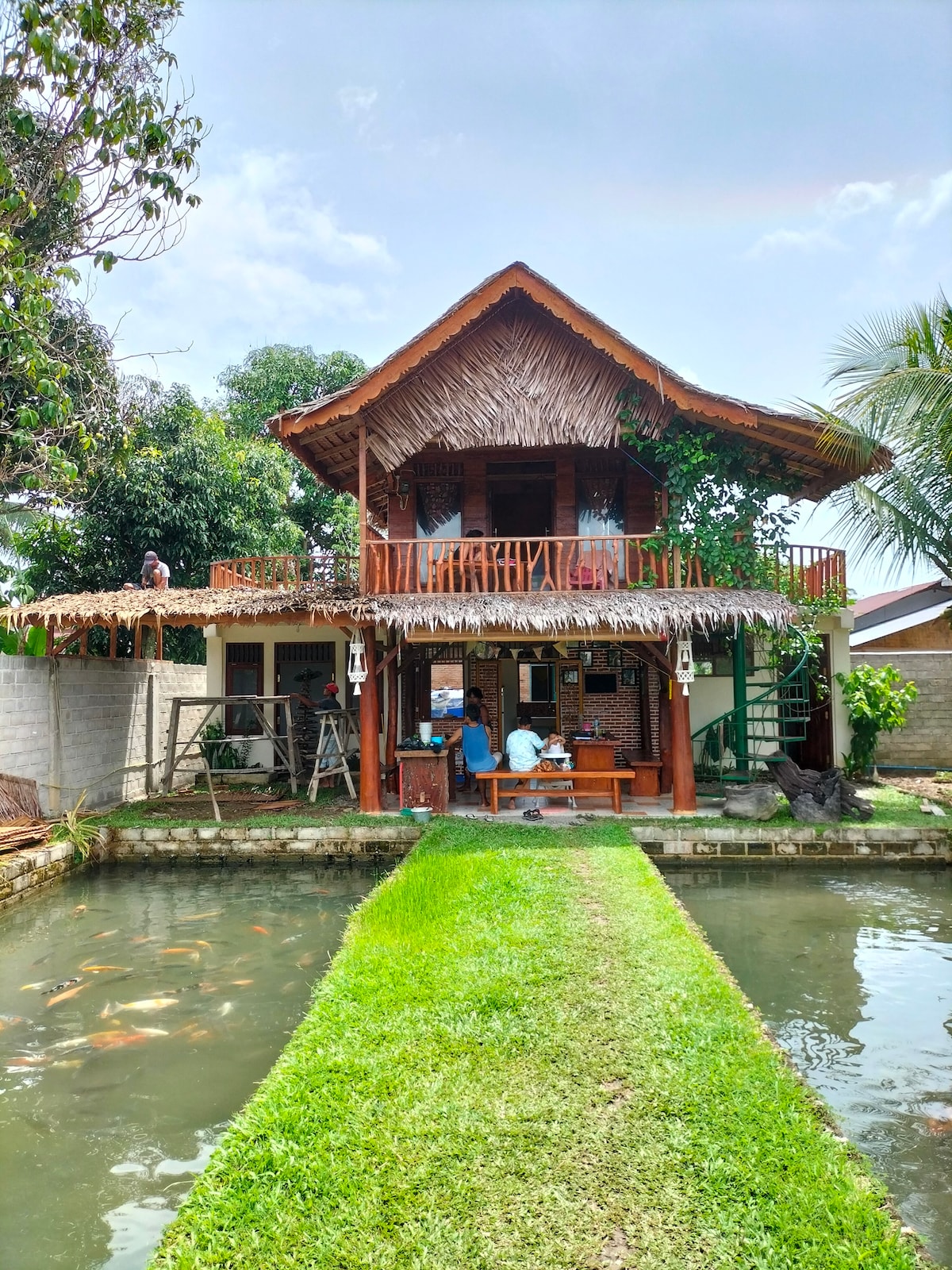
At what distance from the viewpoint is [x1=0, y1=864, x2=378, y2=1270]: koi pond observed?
136 inches

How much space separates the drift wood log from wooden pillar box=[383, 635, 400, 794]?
5.55 meters

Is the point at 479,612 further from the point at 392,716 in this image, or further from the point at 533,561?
the point at 392,716

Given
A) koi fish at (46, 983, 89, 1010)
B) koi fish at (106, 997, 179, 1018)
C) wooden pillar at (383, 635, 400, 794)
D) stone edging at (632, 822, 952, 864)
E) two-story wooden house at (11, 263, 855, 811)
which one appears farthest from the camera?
wooden pillar at (383, 635, 400, 794)

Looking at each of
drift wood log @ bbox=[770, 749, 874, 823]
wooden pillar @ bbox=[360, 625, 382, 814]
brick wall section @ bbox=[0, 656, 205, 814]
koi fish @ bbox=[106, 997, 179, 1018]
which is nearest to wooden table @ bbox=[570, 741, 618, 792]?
drift wood log @ bbox=[770, 749, 874, 823]

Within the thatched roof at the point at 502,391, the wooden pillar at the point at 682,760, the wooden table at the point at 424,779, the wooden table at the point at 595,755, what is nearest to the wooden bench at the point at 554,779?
the wooden table at the point at 595,755

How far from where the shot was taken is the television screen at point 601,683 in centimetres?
1294

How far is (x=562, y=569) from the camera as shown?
1134 centimetres

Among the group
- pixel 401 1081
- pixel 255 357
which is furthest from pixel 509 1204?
pixel 255 357

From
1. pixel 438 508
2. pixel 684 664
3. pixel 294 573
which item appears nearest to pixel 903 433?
pixel 684 664

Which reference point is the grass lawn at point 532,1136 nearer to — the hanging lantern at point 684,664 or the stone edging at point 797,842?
the stone edging at point 797,842

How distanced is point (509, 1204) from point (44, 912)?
677 centimetres

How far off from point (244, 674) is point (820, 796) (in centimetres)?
1008

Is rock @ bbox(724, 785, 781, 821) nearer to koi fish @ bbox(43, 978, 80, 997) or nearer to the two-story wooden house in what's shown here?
the two-story wooden house

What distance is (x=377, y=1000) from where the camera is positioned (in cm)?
441
